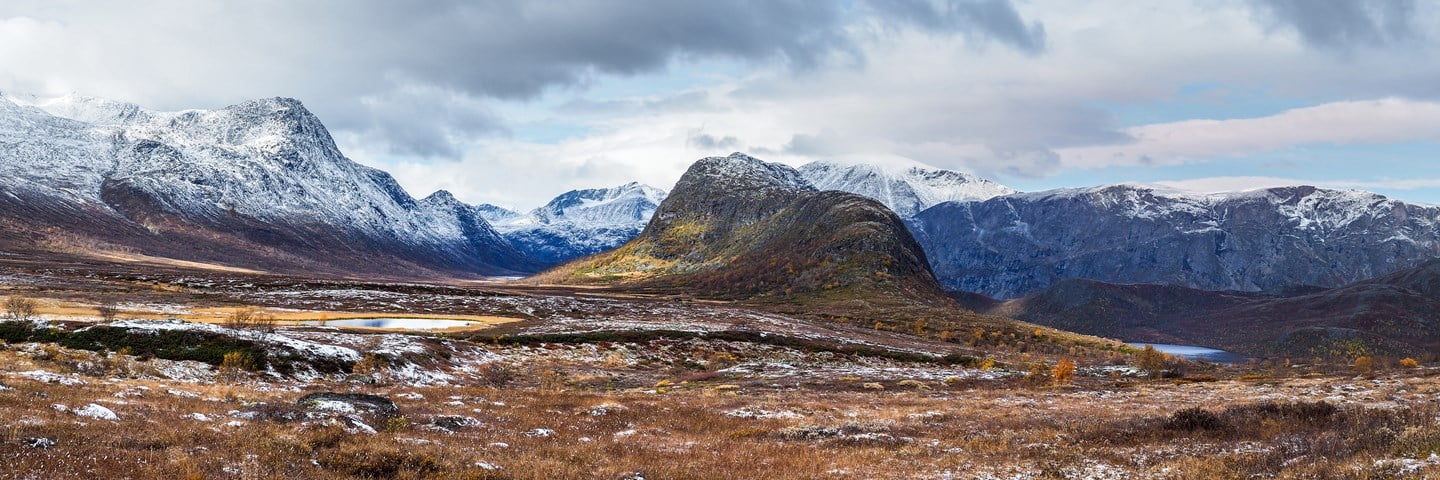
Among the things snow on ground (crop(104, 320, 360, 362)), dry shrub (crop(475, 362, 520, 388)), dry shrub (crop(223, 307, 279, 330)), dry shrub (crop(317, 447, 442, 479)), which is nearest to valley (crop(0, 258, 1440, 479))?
dry shrub (crop(317, 447, 442, 479))

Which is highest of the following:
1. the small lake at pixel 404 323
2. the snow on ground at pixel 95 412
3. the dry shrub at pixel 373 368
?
the snow on ground at pixel 95 412

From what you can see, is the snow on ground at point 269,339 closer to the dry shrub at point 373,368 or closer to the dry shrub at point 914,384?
the dry shrub at point 373,368

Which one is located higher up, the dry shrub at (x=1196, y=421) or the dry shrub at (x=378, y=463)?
the dry shrub at (x=378, y=463)

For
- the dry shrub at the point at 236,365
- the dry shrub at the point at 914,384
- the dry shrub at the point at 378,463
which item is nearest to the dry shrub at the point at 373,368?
the dry shrub at the point at 236,365

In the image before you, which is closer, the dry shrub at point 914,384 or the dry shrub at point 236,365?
the dry shrub at point 236,365

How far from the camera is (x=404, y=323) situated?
10031cm

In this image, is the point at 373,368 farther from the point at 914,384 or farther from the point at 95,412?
the point at 914,384

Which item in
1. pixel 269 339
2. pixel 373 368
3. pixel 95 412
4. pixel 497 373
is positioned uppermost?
pixel 95 412

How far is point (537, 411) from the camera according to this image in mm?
33031

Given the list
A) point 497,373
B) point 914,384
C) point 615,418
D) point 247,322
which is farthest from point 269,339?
point 914,384

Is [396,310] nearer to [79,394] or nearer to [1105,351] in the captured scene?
[79,394]

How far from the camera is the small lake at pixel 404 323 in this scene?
9306 centimetres

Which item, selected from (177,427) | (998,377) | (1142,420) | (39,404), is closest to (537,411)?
(177,427)

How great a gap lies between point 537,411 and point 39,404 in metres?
16.7
